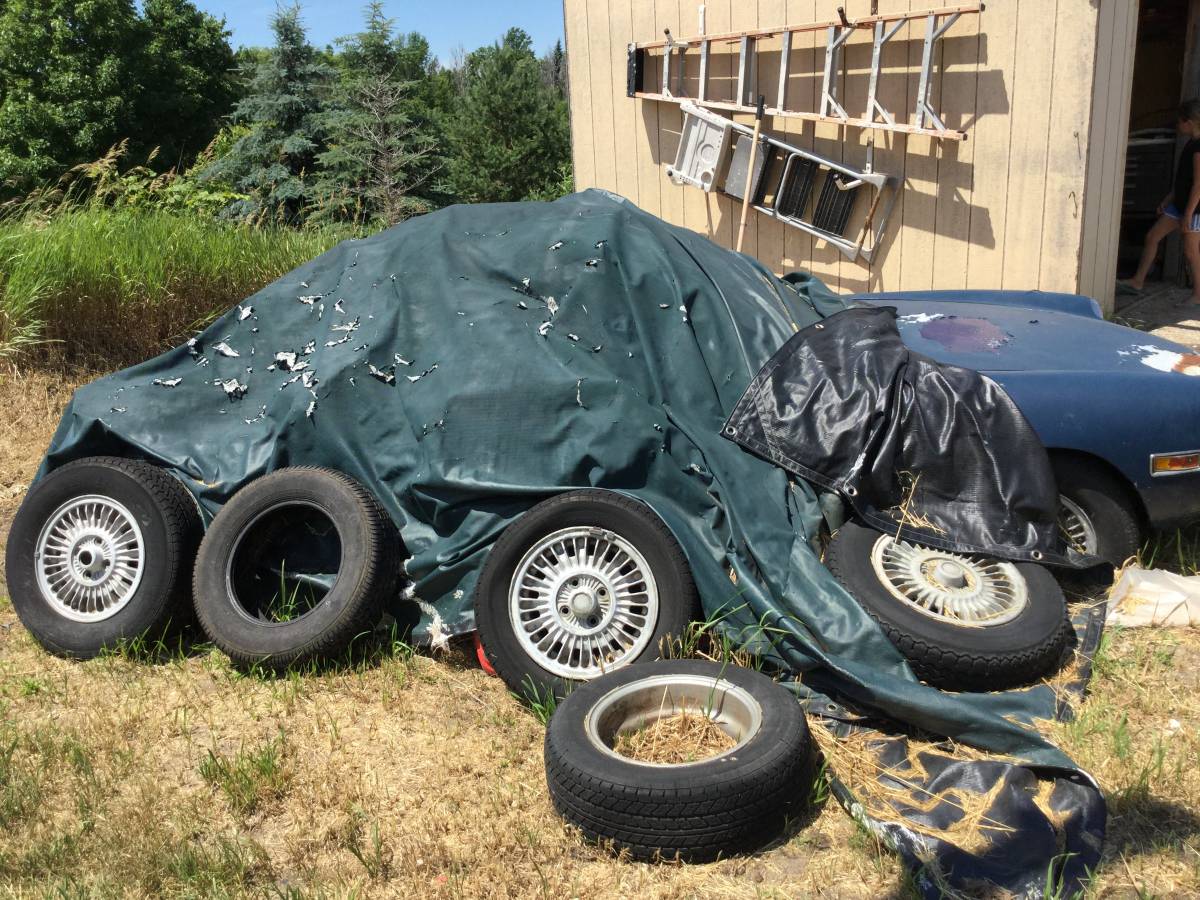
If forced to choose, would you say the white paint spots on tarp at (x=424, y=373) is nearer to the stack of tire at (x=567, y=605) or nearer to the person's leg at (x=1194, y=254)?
the stack of tire at (x=567, y=605)

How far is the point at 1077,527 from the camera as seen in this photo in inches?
176

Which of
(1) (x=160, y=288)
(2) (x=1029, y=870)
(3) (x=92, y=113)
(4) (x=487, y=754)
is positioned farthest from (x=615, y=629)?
(3) (x=92, y=113)

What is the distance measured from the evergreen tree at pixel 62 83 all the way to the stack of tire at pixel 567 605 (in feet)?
83.4

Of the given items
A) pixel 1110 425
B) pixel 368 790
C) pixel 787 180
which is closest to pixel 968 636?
pixel 1110 425

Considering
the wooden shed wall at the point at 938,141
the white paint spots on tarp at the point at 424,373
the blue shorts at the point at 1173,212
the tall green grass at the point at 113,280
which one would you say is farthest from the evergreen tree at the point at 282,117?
the white paint spots on tarp at the point at 424,373

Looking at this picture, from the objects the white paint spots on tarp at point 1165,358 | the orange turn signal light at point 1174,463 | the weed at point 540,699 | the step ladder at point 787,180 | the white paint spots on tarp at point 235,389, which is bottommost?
the weed at point 540,699

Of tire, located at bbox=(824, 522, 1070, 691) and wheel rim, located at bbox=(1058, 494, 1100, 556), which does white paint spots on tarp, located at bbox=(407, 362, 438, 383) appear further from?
wheel rim, located at bbox=(1058, 494, 1100, 556)

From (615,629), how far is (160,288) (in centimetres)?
528

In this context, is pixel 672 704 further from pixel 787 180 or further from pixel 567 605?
pixel 787 180

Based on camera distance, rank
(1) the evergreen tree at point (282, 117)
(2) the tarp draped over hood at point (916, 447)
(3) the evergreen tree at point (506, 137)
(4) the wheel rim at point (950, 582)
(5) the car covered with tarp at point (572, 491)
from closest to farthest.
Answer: (5) the car covered with tarp at point (572, 491) → (4) the wheel rim at point (950, 582) → (2) the tarp draped over hood at point (916, 447) → (1) the evergreen tree at point (282, 117) → (3) the evergreen tree at point (506, 137)

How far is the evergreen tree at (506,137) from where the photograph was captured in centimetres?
1945

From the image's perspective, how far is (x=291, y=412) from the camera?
4.51 meters

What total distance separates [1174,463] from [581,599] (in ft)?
8.36

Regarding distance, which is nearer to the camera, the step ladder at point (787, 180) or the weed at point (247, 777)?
the weed at point (247, 777)
